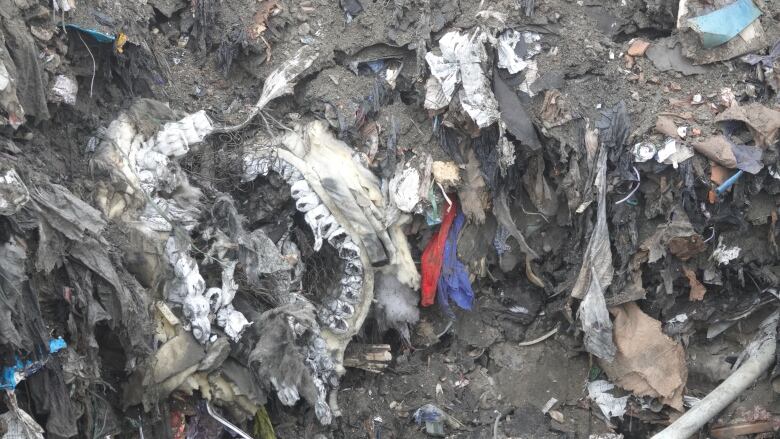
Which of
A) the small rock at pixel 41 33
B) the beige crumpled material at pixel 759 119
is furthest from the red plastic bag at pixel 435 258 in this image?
the small rock at pixel 41 33

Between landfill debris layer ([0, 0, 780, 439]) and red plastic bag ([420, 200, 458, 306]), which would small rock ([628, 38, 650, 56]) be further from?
red plastic bag ([420, 200, 458, 306])

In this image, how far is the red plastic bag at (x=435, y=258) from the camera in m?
5.75

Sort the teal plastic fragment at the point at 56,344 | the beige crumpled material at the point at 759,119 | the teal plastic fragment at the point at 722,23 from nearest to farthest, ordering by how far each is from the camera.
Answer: the teal plastic fragment at the point at 56,344, the beige crumpled material at the point at 759,119, the teal plastic fragment at the point at 722,23

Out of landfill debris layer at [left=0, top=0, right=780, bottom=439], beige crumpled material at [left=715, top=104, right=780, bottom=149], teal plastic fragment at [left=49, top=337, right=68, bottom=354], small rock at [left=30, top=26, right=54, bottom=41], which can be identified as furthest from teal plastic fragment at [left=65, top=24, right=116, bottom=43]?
beige crumpled material at [left=715, top=104, right=780, bottom=149]

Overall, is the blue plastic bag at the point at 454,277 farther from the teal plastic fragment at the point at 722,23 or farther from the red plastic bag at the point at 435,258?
the teal plastic fragment at the point at 722,23

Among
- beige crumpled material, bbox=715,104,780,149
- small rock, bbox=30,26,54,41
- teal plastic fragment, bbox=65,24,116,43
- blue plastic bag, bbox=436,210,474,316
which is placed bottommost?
blue plastic bag, bbox=436,210,474,316

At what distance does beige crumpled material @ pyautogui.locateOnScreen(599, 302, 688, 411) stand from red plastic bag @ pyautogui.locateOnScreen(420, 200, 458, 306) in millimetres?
1206

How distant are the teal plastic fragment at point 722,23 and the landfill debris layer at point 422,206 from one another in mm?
20

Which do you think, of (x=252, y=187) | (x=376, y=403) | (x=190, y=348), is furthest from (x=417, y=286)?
(x=190, y=348)

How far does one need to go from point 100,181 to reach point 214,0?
1711mm

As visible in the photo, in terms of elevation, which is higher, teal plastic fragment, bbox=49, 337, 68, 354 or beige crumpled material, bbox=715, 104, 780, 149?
teal plastic fragment, bbox=49, 337, 68, 354

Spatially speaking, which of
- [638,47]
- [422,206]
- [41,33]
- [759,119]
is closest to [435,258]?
[422,206]

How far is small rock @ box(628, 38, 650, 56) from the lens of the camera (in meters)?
5.65

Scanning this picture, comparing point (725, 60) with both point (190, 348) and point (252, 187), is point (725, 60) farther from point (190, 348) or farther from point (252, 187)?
point (190, 348)
